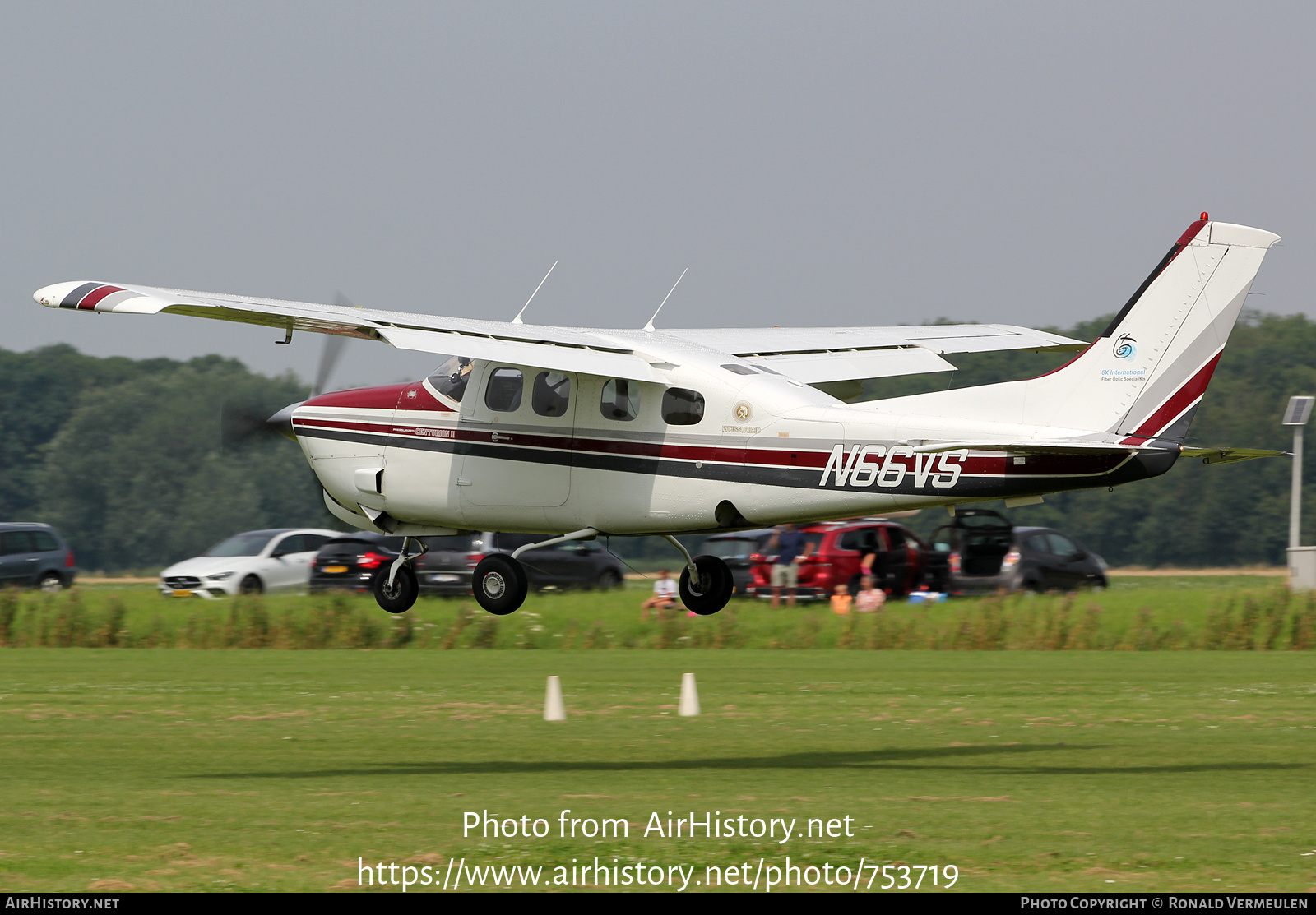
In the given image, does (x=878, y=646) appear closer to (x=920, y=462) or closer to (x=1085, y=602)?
(x=1085, y=602)

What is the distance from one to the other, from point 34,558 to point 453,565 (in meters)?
14.9

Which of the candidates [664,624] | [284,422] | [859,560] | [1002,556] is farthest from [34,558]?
[284,422]

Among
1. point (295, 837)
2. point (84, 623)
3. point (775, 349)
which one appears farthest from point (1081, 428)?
point (84, 623)

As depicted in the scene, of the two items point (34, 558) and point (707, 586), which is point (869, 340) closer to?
point (707, 586)

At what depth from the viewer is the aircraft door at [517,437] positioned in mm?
16188

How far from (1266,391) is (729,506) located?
80.9 m

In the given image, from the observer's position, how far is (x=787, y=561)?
35000 millimetres

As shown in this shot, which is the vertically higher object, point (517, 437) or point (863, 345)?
point (863, 345)

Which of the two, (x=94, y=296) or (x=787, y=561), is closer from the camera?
(x=94, y=296)

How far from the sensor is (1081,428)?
14.7m

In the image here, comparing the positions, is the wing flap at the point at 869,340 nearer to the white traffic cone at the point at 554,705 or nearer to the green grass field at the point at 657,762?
the green grass field at the point at 657,762

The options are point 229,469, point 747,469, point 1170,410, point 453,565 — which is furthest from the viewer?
point 229,469

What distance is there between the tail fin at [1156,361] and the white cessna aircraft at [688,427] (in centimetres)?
2

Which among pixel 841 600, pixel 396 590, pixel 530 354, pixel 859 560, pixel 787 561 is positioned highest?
pixel 530 354
